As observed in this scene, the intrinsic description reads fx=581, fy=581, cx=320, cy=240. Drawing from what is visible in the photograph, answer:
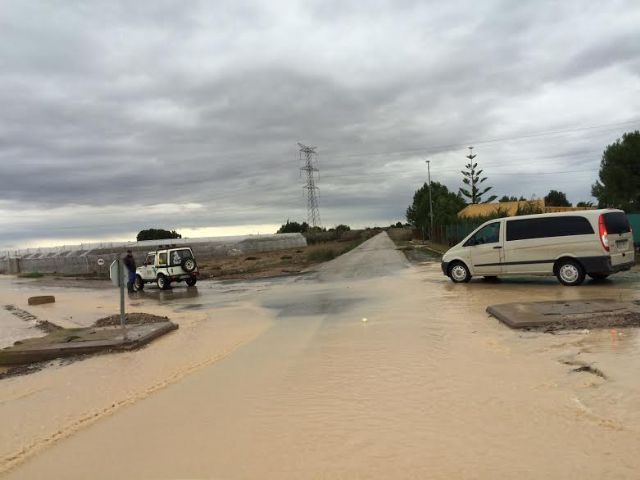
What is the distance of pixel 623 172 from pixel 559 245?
36541 millimetres

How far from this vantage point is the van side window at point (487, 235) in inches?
651

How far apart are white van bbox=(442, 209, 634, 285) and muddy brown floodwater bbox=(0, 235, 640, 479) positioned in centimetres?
283

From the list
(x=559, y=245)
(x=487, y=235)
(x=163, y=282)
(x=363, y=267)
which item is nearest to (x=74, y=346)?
(x=487, y=235)

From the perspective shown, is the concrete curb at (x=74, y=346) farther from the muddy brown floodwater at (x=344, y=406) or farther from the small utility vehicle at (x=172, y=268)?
the small utility vehicle at (x=172, y=268)

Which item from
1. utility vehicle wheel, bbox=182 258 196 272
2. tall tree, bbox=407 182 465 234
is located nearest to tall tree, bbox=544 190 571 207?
tall tree, bbox=407 182 465 234

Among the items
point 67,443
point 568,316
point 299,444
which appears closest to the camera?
point 299,444

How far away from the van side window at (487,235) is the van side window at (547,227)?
424mm

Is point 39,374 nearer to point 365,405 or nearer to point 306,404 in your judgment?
point 306,404

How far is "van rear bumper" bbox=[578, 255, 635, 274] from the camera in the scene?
46.3 ft

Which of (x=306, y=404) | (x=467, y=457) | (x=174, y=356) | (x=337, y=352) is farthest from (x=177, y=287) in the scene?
(x=467, y=457)

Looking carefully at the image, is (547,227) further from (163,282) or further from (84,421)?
(163,282)

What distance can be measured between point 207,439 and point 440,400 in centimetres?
242

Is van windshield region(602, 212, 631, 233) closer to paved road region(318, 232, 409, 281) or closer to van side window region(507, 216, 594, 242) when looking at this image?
van side window region(507, 216, 594, 242)

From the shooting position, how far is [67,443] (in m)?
5.64
